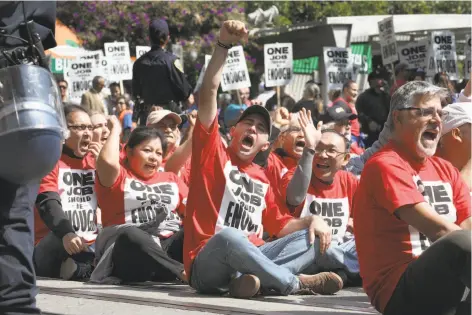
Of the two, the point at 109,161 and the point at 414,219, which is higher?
the point at 414,219

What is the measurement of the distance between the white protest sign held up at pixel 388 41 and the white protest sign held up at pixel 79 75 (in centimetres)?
490

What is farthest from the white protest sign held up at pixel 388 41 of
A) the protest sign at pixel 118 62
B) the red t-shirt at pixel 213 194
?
the red t-shirt at pixel 213 194

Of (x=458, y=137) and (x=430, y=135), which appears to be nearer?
(x=430, y=135)

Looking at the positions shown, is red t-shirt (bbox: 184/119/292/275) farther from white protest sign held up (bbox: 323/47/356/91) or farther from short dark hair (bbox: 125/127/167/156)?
white protest sign held up (bbox: 323/47/356/91)

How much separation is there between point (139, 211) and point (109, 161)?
1.47 feet

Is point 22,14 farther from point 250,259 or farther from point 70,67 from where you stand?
point 70,67

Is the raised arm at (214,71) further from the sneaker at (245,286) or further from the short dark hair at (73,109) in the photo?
the short dark hair at (73,109)

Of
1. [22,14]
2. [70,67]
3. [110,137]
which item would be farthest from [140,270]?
[70,67]

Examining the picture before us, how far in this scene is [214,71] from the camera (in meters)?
6.09

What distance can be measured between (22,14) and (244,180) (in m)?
2.30

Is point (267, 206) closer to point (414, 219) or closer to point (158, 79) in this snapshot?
point (414, 219)

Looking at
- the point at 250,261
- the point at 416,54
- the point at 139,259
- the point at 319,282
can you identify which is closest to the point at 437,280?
the point at 250,261

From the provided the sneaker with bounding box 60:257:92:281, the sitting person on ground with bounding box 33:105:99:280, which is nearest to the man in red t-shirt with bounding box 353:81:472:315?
the sitting person on ground with bounding box 33:105:99:280

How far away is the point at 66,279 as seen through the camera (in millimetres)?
7566
